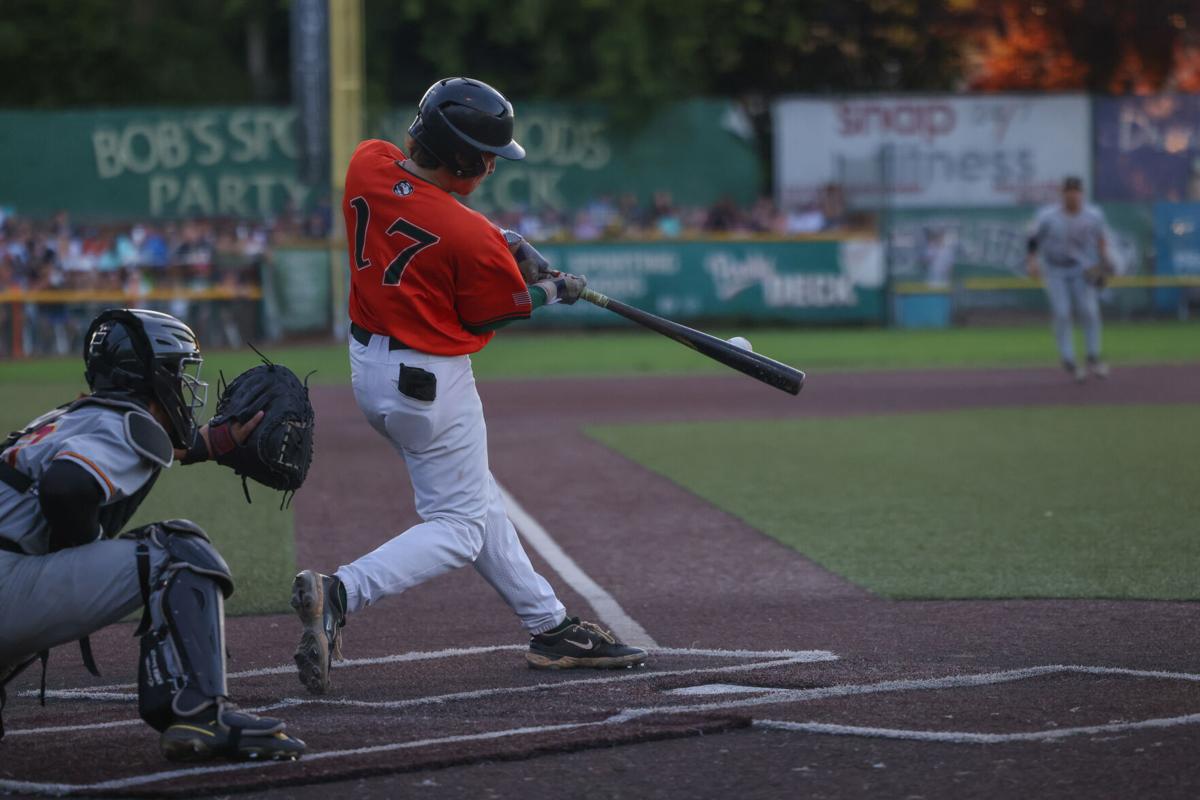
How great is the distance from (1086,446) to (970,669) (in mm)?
7538

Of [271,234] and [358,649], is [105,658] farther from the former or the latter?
[271,234]

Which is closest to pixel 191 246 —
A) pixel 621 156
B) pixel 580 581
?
pixel 621 156

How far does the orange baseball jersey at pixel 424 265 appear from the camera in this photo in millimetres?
5785

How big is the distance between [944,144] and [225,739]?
30.8 metres

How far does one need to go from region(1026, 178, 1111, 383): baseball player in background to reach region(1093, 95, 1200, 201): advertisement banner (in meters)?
16.3

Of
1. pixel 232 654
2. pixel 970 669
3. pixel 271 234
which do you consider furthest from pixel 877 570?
pixel 271 234

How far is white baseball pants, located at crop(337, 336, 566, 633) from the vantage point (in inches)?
228

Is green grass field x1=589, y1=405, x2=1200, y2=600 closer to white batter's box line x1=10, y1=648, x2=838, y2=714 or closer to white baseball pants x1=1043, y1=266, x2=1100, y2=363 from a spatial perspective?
white batter's box line x1=10, y1=648, x2=838, y2=714

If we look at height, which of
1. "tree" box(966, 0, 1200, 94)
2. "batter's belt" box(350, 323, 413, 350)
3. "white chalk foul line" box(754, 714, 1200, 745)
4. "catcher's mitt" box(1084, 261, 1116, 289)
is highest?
"tree" box(966, 0, 1200, 94)

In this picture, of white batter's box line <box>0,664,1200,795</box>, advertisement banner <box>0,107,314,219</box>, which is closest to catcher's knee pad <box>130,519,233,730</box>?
white batter's box line <box>0,664,1200,795</box>

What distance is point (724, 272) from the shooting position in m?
29.6

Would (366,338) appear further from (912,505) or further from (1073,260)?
(1073,260)

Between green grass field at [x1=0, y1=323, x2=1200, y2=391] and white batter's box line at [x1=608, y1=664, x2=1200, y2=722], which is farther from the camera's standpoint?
green grass field at [x1=0, y1=323, x2=1200, y2=391]

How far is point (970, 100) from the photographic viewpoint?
33.8 meters
